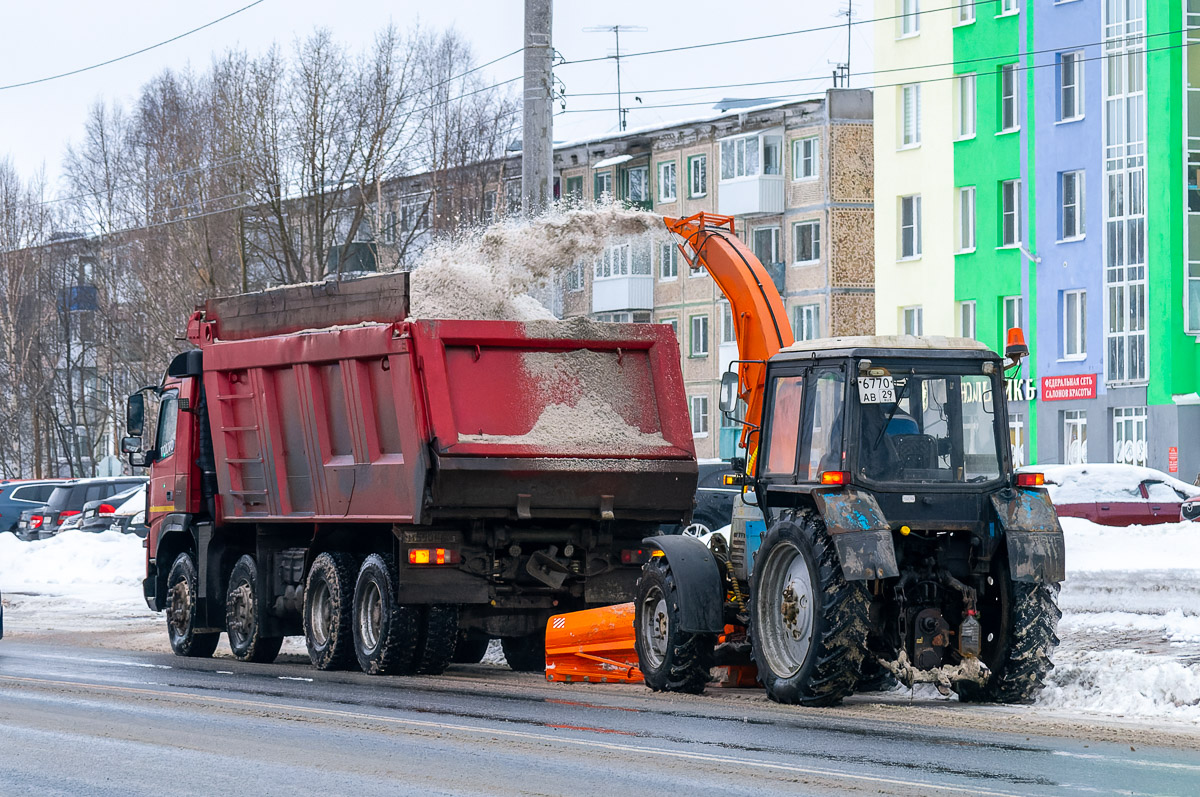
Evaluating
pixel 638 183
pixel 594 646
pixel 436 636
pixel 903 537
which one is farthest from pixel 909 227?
pixel 903 537

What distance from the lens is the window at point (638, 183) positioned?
203ft

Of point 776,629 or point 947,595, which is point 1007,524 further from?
point 776,629

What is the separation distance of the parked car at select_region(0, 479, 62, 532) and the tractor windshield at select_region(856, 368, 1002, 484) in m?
33.7

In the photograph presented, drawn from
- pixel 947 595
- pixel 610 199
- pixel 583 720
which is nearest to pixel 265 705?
pixel 583 720

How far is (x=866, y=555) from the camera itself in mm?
11273

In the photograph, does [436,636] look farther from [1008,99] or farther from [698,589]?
[1008,99]

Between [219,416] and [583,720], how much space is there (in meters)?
7.01

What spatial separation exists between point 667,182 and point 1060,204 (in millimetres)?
19031

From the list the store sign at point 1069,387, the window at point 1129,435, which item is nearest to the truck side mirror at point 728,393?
the window at point 1129,435

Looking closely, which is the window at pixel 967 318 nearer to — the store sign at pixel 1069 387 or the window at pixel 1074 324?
the window at pixel 1074 324

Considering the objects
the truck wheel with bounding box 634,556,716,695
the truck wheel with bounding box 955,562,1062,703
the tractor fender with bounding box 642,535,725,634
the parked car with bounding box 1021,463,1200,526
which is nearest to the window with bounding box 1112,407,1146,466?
the parked car with bounding box 1021,463,1200,526

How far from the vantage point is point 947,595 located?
11836mm

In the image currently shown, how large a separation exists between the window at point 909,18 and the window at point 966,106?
246cm

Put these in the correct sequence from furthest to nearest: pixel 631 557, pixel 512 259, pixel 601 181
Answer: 1. pixel 601 181
2. pixel 512 259
3. pixel 631 557
